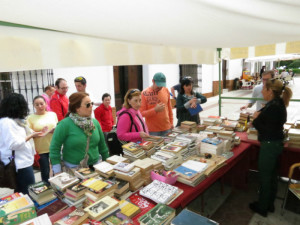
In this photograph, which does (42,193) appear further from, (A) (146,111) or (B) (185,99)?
(B) (185,99)

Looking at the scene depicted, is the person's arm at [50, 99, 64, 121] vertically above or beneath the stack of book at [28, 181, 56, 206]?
above

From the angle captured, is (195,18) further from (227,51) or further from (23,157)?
(227,51)

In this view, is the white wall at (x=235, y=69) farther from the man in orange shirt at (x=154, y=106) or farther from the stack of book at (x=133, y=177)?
Answer: the stack of book at (x=133, y=177)

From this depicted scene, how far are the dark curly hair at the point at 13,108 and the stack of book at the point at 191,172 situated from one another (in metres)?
1.98

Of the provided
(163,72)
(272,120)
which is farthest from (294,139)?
(163,72)

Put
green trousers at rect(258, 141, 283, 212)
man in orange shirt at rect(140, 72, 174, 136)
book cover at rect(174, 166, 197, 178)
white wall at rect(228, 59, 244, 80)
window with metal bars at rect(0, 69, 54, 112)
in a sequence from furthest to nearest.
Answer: white wall at rect(228, 59, 244, 80) → window with metal bars at rect(0, 69, 54, 112) → man in orange shirt at rect(140, 72, 174, 136) → green trousers at rect(258, 141, 283, 212) → book cover at rect(174, 166, 197, 178)

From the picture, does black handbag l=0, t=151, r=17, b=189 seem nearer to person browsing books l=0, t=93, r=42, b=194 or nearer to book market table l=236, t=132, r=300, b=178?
person browsing books l=0, t=93, r=42, b=194

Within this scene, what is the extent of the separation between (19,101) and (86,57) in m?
1.28

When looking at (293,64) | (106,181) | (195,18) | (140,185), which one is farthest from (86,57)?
(293,64)

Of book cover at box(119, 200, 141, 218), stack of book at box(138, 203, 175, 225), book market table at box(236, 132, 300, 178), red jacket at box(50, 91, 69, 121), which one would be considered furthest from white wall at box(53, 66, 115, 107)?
stack of book at box(138, 203, 175, 225)

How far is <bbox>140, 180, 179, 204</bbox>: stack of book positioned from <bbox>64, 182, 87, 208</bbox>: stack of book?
518 mm

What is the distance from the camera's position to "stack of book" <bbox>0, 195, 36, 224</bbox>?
1510 mm

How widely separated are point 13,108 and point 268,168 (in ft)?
10.6

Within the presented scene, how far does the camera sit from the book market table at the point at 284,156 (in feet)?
10.4
